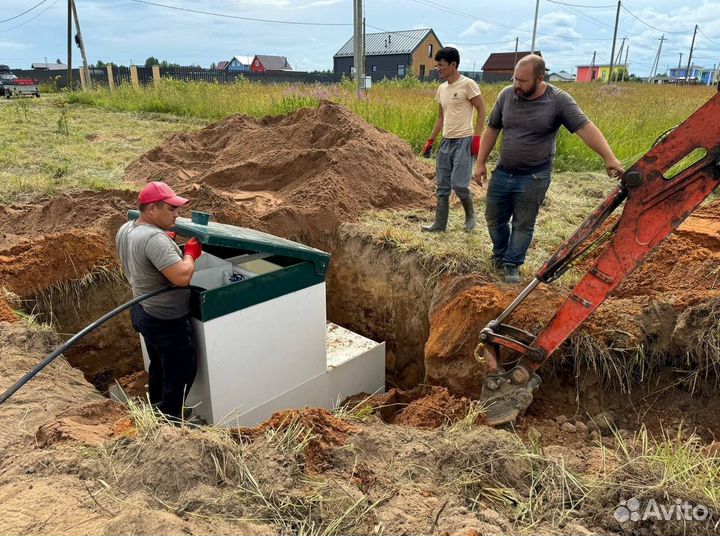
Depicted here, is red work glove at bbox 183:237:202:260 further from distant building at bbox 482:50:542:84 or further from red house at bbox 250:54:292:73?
red house at bbox 250:54:292:73

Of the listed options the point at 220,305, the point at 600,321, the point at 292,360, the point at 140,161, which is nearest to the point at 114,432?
the point at 220,305

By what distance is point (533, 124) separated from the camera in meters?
3.61

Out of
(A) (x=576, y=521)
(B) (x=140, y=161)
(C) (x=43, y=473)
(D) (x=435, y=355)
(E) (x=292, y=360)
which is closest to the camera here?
(A) (x=576, y=521)

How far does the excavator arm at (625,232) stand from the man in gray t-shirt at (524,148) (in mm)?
538

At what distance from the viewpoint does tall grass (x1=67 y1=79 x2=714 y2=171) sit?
8281mm

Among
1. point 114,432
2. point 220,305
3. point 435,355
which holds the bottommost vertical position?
point 435,355

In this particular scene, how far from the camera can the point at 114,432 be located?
2.50m

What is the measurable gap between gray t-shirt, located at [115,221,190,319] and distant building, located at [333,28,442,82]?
4103 cm

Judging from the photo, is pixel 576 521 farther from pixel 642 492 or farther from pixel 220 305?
pixel 220 305

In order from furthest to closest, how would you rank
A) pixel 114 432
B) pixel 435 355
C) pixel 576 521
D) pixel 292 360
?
1. pixel 435 355
2. pixel 292 360
3. pixel 114 432
4. pixel 576 521

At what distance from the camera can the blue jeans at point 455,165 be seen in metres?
4.92

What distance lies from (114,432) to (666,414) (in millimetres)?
3284

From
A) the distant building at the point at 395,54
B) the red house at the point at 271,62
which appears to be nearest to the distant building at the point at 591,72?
the distant building at the point at 395,54

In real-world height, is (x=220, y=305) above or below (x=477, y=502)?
above
